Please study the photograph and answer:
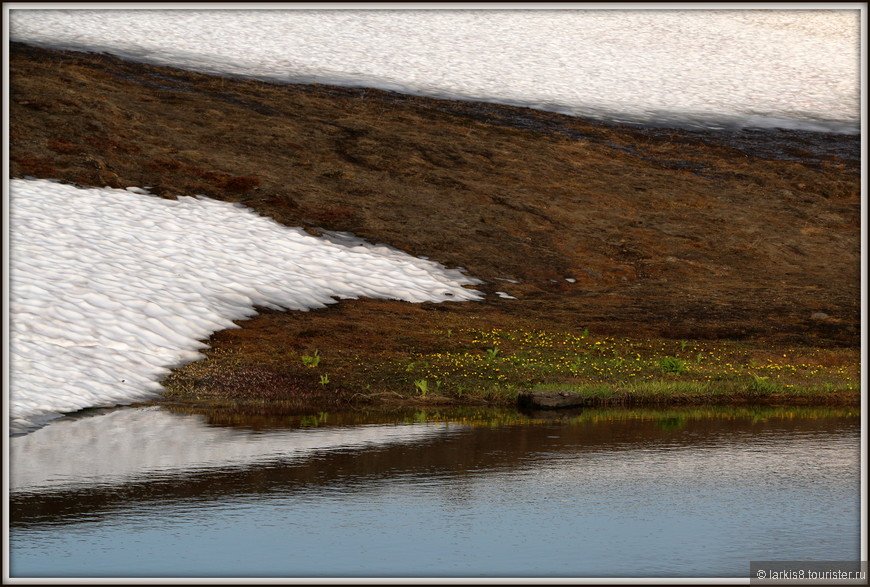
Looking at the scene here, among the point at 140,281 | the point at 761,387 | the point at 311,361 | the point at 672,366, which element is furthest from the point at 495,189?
the point at 761,387

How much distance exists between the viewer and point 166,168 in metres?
32.2

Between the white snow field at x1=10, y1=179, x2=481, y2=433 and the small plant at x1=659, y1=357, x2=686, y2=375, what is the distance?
7680 mm

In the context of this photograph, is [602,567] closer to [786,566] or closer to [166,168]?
[786,566]

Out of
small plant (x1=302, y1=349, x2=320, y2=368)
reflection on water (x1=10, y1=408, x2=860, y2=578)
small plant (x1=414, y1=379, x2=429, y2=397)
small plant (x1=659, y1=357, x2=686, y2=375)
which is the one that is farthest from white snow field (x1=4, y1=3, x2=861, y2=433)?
small plant (x1=659, y1=357, x2=686, y2=375)

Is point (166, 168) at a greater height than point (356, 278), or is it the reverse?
point (166, 168)

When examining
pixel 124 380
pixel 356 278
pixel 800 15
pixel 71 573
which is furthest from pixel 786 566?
pixel 800 15

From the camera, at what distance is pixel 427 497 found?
406 inches

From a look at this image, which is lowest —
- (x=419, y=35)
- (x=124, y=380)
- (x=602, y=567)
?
(x=124, y=380)

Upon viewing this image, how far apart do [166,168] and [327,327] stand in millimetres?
13592

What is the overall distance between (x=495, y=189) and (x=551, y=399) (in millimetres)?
20902

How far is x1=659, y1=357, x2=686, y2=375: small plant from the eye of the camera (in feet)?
62.2

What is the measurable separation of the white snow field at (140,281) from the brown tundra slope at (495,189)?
950 millimetres

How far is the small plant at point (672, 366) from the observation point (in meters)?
19.0

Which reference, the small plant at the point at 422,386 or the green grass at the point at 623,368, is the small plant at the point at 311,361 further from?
the small plant at the point at 422,386
